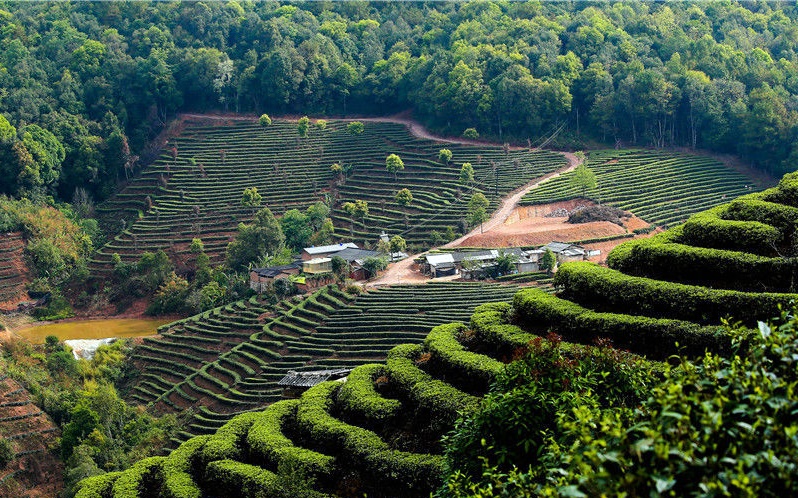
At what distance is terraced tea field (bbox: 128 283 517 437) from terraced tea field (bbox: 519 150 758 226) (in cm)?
1573

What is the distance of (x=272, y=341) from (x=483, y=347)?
884 inches

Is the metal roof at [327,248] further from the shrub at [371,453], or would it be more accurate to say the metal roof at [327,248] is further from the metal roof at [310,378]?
the shrub at [371,453]

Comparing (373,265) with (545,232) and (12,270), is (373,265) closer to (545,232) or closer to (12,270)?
(545,232)

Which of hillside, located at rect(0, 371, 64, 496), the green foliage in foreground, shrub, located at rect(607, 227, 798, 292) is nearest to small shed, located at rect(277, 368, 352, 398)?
shrub, located at rect(607, 227, 798, 292)

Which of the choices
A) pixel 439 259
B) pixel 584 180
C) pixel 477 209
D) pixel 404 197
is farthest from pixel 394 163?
pixel 439 259

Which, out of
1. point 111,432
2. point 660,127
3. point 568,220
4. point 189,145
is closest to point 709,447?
point 111,432

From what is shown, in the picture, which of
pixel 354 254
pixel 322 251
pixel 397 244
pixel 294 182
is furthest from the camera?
pixel 294 182

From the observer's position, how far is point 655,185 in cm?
6156

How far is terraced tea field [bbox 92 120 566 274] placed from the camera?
6234 cm

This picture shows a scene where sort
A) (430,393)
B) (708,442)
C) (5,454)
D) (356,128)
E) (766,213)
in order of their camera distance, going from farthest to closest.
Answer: (356,128), (5,454), (766,213), (430,393), (708,442)

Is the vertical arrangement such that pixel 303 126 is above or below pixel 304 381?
above

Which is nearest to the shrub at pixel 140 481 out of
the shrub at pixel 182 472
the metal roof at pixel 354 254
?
the shrub at pixel 182 472

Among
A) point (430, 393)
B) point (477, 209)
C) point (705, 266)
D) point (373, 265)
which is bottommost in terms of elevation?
point (373, 265)

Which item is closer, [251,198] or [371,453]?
[371,453]
